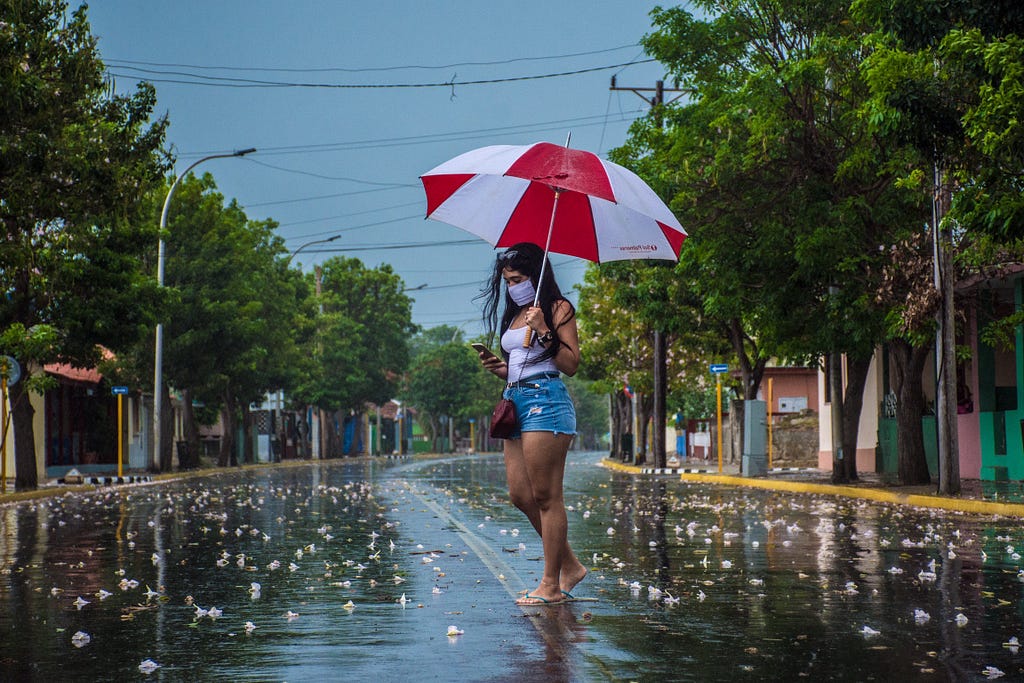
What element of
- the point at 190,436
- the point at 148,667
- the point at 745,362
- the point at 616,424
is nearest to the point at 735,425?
the point at 745,362

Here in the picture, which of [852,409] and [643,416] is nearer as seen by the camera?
[852,409]

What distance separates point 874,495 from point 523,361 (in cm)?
1599

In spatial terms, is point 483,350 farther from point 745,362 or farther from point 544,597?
point 745,362

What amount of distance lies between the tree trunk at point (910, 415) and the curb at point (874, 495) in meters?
1.14

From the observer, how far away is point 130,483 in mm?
36062

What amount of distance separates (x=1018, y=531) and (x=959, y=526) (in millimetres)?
872

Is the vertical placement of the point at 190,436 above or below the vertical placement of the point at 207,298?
below

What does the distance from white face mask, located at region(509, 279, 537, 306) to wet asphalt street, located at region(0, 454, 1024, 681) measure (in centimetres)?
193

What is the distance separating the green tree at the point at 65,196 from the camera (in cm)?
2059

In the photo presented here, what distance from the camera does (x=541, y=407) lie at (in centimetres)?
829

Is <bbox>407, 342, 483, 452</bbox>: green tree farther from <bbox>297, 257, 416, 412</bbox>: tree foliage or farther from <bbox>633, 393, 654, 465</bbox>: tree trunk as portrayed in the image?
<bbox>633, 393, 654, 465</bbox>: tree trunk

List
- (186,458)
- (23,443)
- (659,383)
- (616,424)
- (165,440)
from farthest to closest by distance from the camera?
(616,424), (186,458), (165,440), (659,383), (23,443)

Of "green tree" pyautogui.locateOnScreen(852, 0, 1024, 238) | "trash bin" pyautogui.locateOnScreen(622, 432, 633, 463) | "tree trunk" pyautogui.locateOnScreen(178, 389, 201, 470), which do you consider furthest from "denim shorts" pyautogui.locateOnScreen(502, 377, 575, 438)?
"trash bin" pyautogui.locateOnScreen(622, 432, 633, 463)

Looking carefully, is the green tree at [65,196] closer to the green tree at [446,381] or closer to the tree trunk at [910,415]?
the tree trunk at [910,415]
